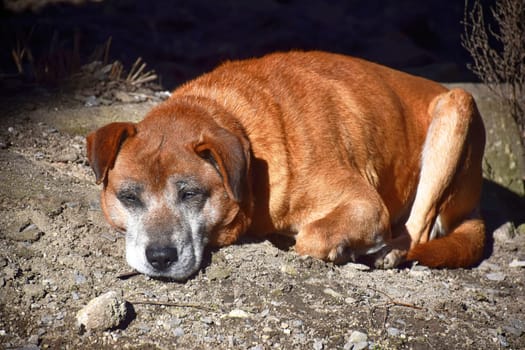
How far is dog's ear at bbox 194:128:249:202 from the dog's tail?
163cm

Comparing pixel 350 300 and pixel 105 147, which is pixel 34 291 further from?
pixel 350 300

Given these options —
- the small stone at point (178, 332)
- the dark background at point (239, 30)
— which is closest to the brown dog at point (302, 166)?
the small stone at point (178, 332)

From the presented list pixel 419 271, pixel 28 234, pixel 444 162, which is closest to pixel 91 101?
pixel 28 234

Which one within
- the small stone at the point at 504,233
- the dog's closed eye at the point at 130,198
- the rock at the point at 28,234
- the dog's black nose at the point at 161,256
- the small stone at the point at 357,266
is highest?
the dog's closed eye at the point at 130,198

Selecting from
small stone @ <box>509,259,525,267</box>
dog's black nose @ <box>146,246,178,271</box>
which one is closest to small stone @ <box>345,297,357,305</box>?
dog's black nose @ <box>146,246,178,271</box>

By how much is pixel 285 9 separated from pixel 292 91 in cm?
589

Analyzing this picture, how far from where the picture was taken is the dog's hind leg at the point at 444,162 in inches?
223

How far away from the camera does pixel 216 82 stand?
503 centimetres

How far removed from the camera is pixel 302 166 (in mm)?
4820

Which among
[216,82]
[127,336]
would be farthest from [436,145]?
[127,336]

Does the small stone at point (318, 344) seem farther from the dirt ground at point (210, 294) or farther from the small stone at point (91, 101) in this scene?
the small stone at point (91, 101)

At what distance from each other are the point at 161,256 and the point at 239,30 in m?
6.17

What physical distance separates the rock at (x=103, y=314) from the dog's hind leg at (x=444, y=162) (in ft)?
8.51

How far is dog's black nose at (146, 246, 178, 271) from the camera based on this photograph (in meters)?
4.20
